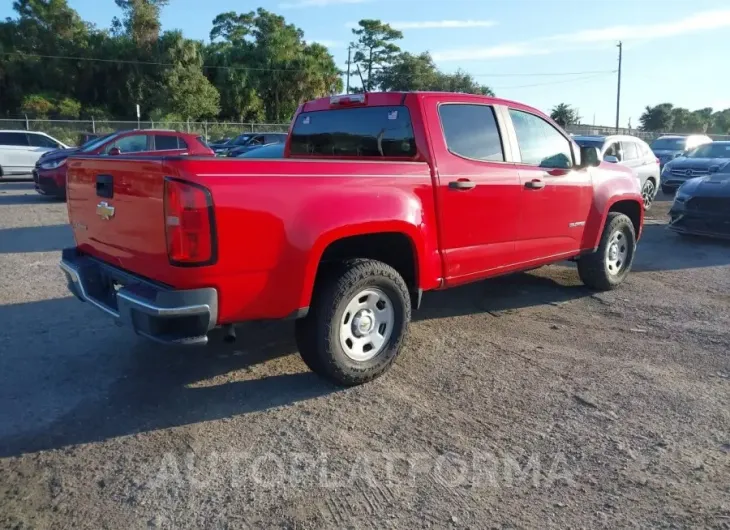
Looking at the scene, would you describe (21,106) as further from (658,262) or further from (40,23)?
(658,262)

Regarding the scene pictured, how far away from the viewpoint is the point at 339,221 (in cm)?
379

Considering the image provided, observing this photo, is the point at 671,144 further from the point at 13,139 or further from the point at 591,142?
the point at 13,139

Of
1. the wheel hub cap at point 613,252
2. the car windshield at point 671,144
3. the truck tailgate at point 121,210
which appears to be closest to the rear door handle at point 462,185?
the truck tailgate at point 121,210

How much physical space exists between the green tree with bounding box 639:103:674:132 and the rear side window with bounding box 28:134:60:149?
2493 inches

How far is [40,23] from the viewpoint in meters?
44.8

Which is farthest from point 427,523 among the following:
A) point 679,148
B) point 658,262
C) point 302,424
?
point 679,148

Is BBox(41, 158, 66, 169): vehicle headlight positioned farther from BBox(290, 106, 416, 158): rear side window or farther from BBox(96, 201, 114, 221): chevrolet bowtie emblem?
BBox(96, 201, 114, 221): chevrolet bowtie emblem

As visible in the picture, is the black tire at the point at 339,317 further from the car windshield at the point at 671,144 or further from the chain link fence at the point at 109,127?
the chain link fence at the point at 109,127

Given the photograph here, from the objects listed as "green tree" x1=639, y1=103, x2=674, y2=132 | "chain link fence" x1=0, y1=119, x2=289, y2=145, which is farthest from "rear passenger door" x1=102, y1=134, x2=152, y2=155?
"green tree" x1=639, y1=103, x2=674, y2=132

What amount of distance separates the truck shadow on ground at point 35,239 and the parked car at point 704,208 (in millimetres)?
9277

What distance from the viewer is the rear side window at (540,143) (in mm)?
5390

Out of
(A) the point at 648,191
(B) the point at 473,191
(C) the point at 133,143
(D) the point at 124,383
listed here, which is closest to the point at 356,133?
(B) the point at 473,191

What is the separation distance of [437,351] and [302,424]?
1570 millimetres

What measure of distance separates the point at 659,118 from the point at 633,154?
63.4 meters
